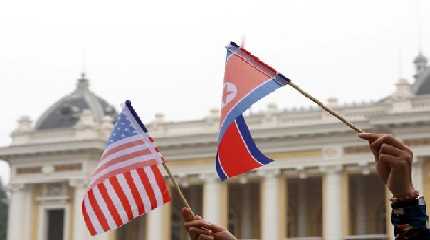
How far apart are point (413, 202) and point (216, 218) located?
3224 centimetres

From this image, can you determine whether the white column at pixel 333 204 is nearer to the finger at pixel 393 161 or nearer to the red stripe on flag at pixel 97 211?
the red stripe on flag at pixel 97 211

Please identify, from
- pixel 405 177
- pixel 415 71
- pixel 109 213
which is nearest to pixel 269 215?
pixel 415 71

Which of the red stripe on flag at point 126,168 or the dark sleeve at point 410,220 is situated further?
the red stripe on flag at point 126,168

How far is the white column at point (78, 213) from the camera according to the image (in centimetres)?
3675

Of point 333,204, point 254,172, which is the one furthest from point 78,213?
point 333,204

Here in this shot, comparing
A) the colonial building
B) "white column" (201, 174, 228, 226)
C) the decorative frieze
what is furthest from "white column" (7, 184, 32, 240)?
"white column" (201, 174, 228, 226)

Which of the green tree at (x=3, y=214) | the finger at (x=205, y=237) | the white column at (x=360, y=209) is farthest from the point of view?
the green tree at (x=3, y=214)

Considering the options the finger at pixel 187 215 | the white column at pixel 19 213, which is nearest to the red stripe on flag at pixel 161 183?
the finger at pixel 187 215

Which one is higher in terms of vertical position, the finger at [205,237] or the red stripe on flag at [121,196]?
the red stripe on flag at [121,196]

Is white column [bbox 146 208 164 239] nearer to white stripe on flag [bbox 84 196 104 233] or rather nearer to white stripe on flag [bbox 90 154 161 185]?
white stripe on flag [bbox 84 196 104 233]

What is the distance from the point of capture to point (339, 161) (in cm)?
3312

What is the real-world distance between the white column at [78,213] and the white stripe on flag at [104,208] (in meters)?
28.6

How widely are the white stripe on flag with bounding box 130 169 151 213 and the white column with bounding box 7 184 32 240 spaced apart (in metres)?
30.5

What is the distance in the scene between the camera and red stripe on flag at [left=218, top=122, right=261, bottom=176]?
716 cm
